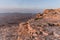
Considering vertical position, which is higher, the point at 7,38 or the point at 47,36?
the point at 47,36

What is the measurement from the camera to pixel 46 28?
638 cm

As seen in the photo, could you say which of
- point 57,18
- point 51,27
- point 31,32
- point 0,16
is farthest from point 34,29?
point 0,16

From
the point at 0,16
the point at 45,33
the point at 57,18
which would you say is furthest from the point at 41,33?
the point at 0,16

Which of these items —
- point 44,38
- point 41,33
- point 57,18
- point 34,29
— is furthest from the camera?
point 57,18

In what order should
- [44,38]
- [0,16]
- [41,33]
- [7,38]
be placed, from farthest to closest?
[0,16] < [7,38] < [41,33] < [44,38]

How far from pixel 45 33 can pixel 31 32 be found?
76 cm

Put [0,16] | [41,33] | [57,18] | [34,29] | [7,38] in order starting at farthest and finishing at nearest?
[0,16] < [7,38] < [57,18] < [34,29] < [41,33]

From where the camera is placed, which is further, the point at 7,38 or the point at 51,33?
the point at 7,38

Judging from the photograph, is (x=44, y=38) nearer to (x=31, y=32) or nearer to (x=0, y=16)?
(x=31, y=32)

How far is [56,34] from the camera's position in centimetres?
570

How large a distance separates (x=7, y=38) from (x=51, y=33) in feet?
17.0

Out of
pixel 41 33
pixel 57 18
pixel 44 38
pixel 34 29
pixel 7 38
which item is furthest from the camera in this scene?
pixel 7 38

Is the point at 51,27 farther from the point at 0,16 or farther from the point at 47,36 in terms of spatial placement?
the point at 0,16

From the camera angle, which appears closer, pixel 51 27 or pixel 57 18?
pixel 51 27
